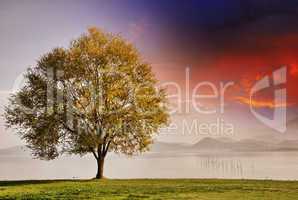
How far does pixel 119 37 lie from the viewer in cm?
5816

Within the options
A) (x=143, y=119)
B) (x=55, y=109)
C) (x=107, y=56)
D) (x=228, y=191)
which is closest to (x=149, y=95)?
(x=143, y=119)

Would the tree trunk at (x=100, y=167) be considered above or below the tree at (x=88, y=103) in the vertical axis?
below

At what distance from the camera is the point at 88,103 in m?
55.5

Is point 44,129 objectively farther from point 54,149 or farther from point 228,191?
point 228,191

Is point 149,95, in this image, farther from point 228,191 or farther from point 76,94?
point 228,191

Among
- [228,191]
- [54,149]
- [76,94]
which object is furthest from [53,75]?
[228,191]

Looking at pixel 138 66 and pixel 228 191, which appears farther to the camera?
pixel 138 66

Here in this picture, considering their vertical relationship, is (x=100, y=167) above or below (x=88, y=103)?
below

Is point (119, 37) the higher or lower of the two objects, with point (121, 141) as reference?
higher

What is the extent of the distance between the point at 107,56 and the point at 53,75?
6617 millimetres

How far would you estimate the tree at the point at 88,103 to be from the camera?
5541cm

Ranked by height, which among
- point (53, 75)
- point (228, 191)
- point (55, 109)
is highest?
point (53, 75)

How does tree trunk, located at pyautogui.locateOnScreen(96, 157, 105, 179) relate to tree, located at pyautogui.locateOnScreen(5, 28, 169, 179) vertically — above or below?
below

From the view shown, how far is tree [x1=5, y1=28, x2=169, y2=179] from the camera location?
182ft
